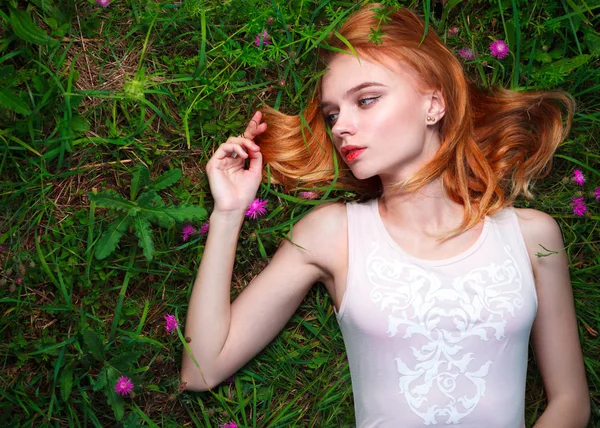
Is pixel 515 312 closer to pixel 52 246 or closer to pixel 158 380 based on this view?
pixel 158 380

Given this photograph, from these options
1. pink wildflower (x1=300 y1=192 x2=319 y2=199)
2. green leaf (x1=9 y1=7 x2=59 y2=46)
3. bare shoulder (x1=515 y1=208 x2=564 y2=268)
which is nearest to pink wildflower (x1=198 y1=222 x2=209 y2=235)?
pink wildflower (x1=300 y1=192 x2=319 y2=199)

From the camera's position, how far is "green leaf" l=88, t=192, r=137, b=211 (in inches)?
124

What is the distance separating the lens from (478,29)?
3660 millimetres

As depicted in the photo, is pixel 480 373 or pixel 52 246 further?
pixel 52 246

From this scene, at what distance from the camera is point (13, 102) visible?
320 centimetres

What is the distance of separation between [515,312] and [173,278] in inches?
69.7

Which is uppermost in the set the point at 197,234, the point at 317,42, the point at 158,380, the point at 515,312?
the point at 317,42

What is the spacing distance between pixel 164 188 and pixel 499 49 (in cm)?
199

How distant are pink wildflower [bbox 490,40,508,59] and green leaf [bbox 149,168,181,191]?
72.9 inches

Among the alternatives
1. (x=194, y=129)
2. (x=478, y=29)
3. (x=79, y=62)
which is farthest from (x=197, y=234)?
(x=478, y=29)

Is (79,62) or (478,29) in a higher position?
(79,62)

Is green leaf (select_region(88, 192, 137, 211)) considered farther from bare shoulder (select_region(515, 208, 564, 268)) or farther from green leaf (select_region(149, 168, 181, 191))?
bare shoulder (select_region(515, 208, 564, 268))

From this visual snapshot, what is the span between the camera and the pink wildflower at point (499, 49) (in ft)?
11.5

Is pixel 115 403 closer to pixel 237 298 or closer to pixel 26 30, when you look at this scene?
pixel 237 298
